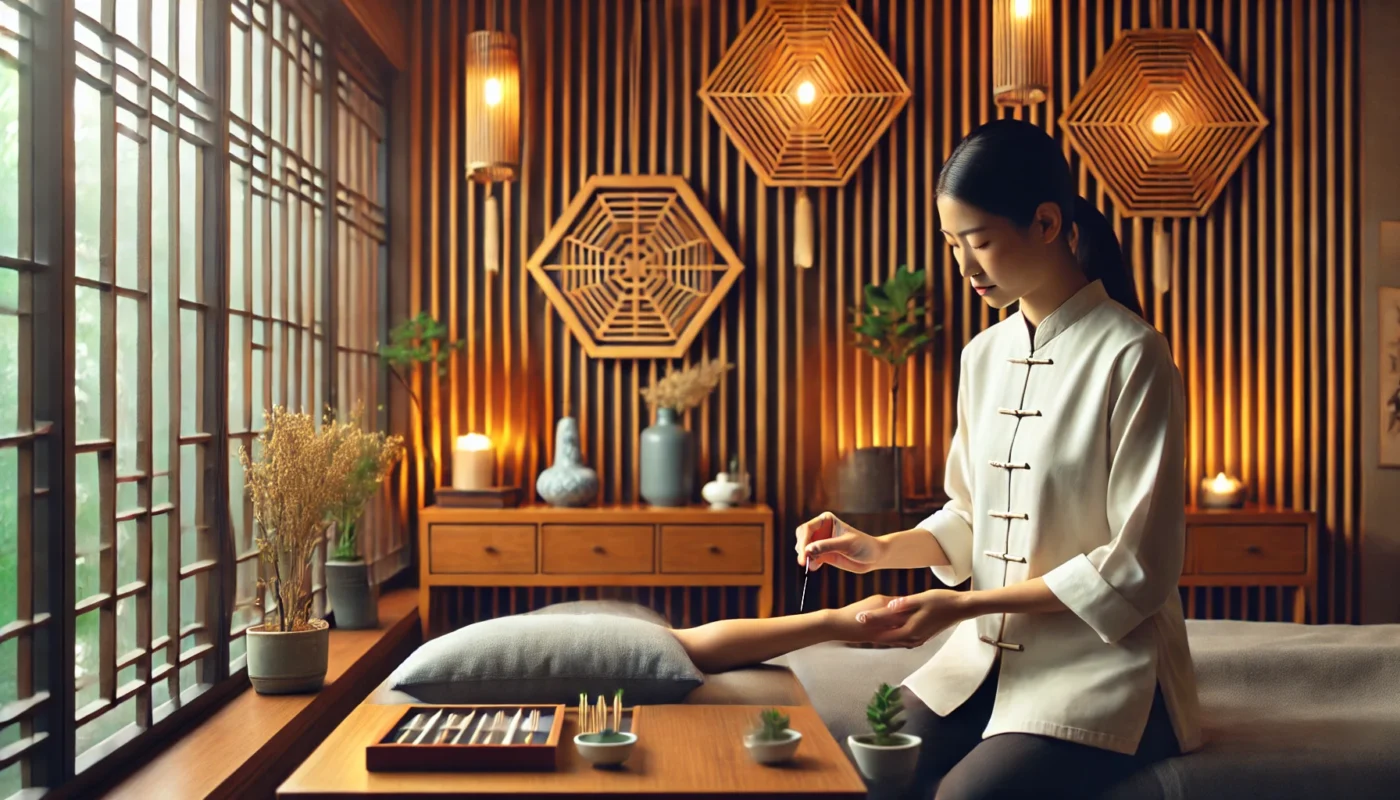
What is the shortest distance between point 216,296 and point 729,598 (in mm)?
2605

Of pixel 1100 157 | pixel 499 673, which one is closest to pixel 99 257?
pixel 499 673

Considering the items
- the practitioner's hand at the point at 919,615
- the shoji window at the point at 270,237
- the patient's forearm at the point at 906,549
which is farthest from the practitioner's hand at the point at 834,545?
the shoji window at the point at 270,237

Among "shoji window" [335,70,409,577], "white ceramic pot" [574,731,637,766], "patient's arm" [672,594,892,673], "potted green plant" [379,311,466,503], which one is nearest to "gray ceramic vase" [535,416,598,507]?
"potted green plant" [379,311,466,503]

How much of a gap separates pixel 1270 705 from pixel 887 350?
259 centimetres

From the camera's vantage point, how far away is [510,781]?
5.08 ft

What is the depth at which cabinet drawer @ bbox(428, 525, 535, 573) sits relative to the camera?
171 inches

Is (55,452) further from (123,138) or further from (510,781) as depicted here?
(510,781)

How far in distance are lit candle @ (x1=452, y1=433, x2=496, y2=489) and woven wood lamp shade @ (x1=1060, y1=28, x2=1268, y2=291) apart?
2.67 meters

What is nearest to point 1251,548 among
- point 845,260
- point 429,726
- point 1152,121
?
point 1152,121

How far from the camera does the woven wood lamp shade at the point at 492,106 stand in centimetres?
448

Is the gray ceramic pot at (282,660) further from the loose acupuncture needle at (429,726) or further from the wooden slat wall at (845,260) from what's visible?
the wooden slat wall at (845,260)

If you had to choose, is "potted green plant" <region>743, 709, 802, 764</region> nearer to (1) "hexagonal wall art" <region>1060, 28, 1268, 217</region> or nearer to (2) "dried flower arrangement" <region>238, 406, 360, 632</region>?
(2) "dried flower arrangement" <region>238, 406, 360, 632</region>

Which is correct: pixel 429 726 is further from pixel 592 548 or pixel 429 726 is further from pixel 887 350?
pixel 887 350

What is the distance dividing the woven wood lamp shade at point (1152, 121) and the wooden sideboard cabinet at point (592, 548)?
2043 mm
